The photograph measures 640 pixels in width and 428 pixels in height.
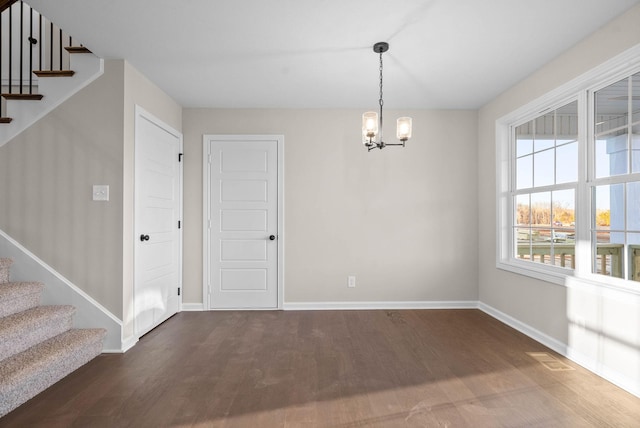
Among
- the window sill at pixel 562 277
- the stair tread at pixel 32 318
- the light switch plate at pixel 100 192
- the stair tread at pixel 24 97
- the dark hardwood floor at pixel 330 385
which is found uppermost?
the stair tread at pixel 24 97

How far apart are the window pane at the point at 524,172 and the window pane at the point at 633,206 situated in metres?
1.22

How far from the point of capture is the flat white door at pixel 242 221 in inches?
184

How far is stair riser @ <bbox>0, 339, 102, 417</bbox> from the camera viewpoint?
222cm

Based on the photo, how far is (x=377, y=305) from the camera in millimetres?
4715

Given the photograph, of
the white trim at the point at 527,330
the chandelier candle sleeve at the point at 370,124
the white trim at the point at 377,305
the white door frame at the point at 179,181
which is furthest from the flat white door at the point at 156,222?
the white trim at the point at 527,330

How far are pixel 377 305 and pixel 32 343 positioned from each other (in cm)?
352

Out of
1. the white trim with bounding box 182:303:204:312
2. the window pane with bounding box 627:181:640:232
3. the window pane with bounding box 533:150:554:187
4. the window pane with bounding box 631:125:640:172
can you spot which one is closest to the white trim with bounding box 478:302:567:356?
the window pane with bounding box 627:181:640:232

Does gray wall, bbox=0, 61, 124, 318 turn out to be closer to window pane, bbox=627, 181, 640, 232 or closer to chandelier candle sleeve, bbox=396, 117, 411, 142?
chandelier candle sleeve, bbox=396, 117, 411, 142

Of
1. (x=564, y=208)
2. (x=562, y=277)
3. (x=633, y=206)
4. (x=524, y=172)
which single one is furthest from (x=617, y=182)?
(x=524, y=172)

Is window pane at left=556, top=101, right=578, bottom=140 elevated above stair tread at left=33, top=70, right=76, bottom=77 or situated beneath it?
situated beneath

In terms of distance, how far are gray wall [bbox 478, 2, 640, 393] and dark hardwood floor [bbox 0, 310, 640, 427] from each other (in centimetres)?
20

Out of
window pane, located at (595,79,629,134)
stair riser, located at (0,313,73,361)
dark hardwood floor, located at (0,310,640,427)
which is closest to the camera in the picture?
dark hardwood floor, located at (0,310,640,427)

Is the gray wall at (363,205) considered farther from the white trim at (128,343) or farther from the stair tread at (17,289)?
the stair tread at (17,289)

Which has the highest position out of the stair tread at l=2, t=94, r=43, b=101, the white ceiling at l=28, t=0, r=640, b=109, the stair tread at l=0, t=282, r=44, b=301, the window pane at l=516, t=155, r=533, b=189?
the white ceiling at l=28, t=0, r=640, b=109
